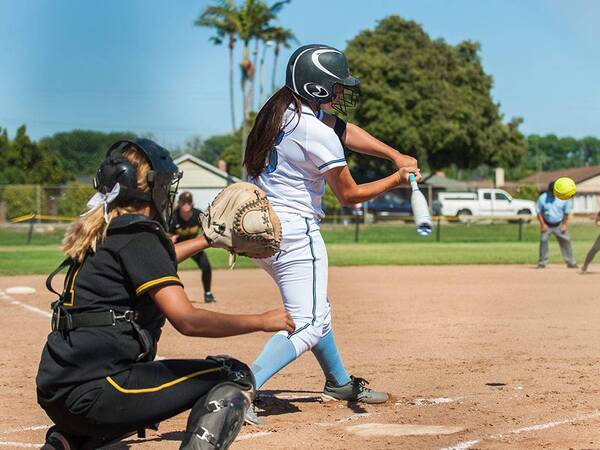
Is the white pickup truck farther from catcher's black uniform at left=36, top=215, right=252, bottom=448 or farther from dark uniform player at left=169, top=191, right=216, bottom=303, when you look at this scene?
catcher's black uniform at left=36, top=215, right=252, bottom=448

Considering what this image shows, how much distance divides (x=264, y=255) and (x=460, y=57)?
5954 centimetres

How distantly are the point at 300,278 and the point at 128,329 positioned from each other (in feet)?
5.77

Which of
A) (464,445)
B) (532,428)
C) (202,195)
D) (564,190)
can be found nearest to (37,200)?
(202,195)

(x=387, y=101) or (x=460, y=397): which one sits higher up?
(x=387, y=101)

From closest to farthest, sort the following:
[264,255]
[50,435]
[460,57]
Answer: [50,435] → [264,255] → [460,57]

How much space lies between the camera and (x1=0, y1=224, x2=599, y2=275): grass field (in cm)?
2291

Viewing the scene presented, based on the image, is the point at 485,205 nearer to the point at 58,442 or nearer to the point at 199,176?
the point at 199,176

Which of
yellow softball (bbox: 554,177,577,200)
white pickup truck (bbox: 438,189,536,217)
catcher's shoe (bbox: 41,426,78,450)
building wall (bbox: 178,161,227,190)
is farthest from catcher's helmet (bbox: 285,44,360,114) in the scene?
building wall (bbox: 178,161,227,190)

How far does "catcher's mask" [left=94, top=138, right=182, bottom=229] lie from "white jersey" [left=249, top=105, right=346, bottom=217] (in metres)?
1.38

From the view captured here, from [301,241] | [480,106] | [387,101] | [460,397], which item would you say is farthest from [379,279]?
[480,106]

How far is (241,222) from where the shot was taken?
4.50m

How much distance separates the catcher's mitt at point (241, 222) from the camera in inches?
177

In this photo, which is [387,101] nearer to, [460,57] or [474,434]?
[460,57]

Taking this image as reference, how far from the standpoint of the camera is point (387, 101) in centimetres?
5688
